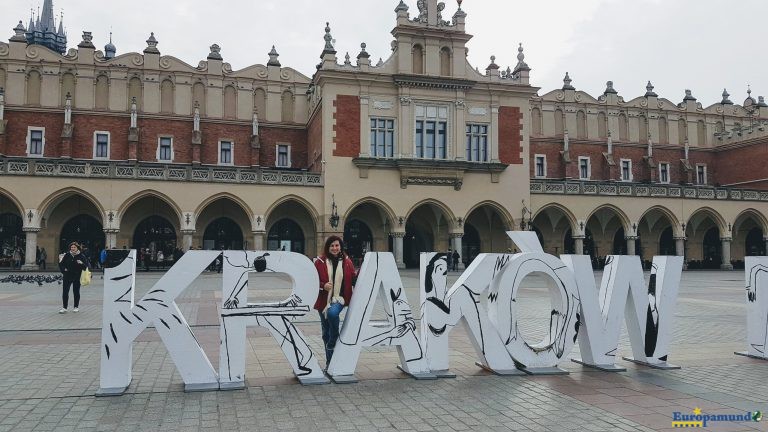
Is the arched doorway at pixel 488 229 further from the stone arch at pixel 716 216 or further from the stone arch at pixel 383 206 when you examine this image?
the stone arch at pixel 716 216

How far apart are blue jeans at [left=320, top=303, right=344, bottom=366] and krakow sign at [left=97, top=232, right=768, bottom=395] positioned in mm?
143

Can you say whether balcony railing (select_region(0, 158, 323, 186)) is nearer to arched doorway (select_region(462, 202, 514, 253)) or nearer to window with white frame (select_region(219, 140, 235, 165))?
window with white frame (select_region(219, 140, 235, 165))

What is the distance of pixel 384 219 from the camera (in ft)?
111

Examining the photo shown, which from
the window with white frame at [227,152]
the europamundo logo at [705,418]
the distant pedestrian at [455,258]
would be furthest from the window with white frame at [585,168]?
the europamundo logo at [705,418]

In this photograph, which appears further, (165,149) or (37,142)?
(165,149)

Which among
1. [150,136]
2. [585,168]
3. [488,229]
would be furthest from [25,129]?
→ [585,168]

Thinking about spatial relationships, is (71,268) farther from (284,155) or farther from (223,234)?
(284,155)

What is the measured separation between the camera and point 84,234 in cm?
3175

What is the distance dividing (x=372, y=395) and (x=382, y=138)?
2634cm

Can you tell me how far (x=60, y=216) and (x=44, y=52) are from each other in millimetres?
9805

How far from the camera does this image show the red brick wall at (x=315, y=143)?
32.3 m

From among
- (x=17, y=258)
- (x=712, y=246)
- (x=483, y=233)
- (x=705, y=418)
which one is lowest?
(x=705, y=418)

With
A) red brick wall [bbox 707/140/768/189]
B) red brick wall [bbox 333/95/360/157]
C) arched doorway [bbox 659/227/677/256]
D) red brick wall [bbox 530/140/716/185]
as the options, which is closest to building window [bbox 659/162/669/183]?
red brick wall [bbox 530/140/716/185]

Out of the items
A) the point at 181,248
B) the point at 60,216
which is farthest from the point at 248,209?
the point at 60,216
